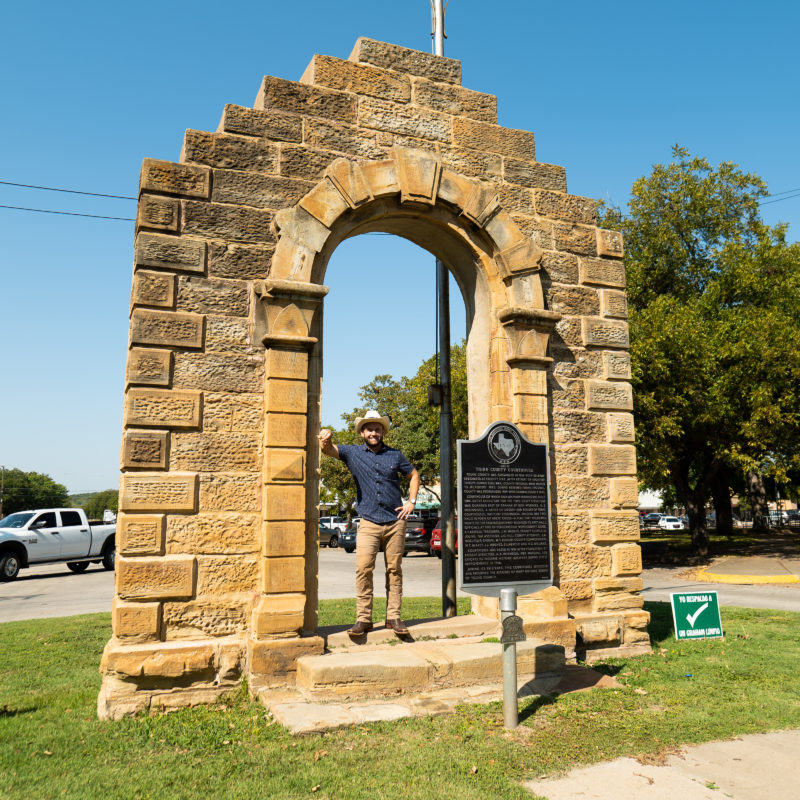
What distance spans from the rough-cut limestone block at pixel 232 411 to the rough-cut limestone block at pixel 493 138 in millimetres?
3426

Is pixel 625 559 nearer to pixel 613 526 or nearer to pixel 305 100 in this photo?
pixel 613 526

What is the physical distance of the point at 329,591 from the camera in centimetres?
1341

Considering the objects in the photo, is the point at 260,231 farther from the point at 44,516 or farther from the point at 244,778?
the point at 44,516

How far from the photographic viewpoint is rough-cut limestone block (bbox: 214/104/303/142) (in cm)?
584

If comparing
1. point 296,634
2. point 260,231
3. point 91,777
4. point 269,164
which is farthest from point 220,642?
point 269,164

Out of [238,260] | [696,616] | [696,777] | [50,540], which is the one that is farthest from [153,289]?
[50,540]

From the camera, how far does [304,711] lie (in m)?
4.52

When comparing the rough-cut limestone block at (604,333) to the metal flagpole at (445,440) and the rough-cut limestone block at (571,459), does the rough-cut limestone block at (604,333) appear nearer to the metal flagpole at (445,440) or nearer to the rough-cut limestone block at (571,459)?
the rough-cut limestone block at (571,459)

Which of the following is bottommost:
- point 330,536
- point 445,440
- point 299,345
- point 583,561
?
point 330,536

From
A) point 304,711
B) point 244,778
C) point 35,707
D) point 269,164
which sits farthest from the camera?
point 269,164

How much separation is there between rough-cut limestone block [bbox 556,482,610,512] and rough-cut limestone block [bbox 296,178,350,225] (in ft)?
11.0

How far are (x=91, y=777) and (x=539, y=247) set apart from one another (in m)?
5.84

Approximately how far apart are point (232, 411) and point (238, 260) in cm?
133

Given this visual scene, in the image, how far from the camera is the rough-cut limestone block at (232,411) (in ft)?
17.7
